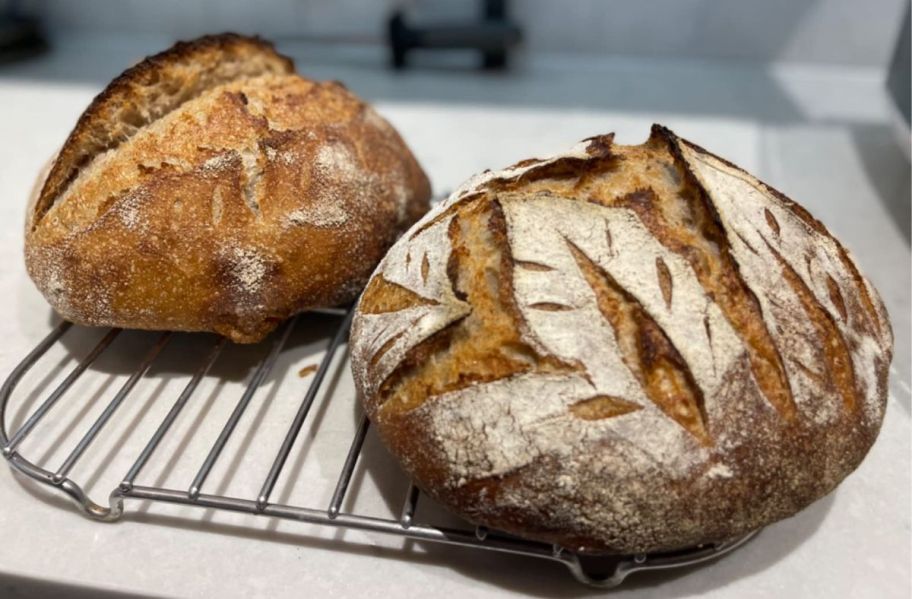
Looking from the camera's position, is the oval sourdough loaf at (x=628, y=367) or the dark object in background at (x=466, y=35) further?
the dark object in background at (x=466, y=35)

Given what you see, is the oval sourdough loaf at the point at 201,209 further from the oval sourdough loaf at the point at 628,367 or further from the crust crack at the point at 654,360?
the crust crack at the point at 654,360

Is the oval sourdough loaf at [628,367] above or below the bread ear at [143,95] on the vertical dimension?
below

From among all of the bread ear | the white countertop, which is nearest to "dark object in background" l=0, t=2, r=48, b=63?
the white countertop

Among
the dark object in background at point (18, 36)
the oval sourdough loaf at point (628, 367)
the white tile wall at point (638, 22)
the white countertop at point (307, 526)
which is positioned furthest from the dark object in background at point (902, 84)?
the dark object in background at point (18, 36)

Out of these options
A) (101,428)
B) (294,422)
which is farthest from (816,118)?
(101,428)

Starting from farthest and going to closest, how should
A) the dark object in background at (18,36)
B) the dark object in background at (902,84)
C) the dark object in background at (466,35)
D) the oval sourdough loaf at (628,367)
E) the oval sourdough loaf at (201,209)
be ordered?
the dark object in background at (18,36)
the dark object in background at (466,35)
the dark object in background at (902,84)
the oval sourdough loaf at (201,209)
the oval sourdough loaf at (628,367)

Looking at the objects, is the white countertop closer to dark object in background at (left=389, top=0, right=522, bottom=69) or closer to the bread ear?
the bread ear

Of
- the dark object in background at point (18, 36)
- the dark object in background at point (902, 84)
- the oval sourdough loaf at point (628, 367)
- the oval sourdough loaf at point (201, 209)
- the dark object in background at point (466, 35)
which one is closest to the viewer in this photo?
the oval sourdough loaf at point (628, 367)
